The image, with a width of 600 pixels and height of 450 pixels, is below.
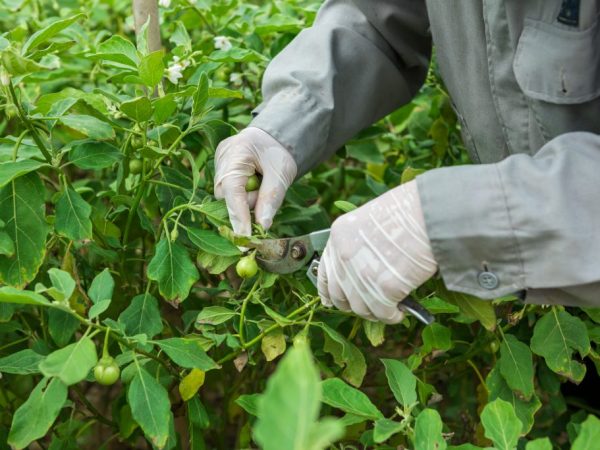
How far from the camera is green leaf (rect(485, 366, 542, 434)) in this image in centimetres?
149

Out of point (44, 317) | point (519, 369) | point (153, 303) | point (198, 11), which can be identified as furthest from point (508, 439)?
point (198, 11)

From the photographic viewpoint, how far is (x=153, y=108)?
4.55ft

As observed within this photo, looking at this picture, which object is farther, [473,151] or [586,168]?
[473,151]

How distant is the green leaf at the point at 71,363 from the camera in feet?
3.53

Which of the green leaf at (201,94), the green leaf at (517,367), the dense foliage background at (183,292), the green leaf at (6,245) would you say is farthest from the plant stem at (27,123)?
the green leaf at (517,367)

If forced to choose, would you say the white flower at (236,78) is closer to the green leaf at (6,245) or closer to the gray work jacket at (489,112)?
the gray work jacket at (489,112)

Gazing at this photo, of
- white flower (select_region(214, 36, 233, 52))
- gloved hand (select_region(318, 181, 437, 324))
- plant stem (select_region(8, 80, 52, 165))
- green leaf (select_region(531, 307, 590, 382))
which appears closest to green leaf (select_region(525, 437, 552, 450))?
gloved hand (select_region(318, 181, 437, 324))

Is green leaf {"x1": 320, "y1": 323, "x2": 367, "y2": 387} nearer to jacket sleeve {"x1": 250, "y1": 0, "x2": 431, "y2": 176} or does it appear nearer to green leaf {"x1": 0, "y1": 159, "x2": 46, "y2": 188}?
jacket sleeve {"x1": 250, "y1": 0, "x2": 431, "y2": 176}

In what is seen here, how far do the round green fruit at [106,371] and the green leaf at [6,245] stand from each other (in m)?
0.25

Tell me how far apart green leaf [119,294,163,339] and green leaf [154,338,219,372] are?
120 millimetres

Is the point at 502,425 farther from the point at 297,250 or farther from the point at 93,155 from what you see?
the point at 93,155

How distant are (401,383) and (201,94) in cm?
55

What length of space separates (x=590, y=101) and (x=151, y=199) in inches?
31.6

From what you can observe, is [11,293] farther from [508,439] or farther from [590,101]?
[590,101]
